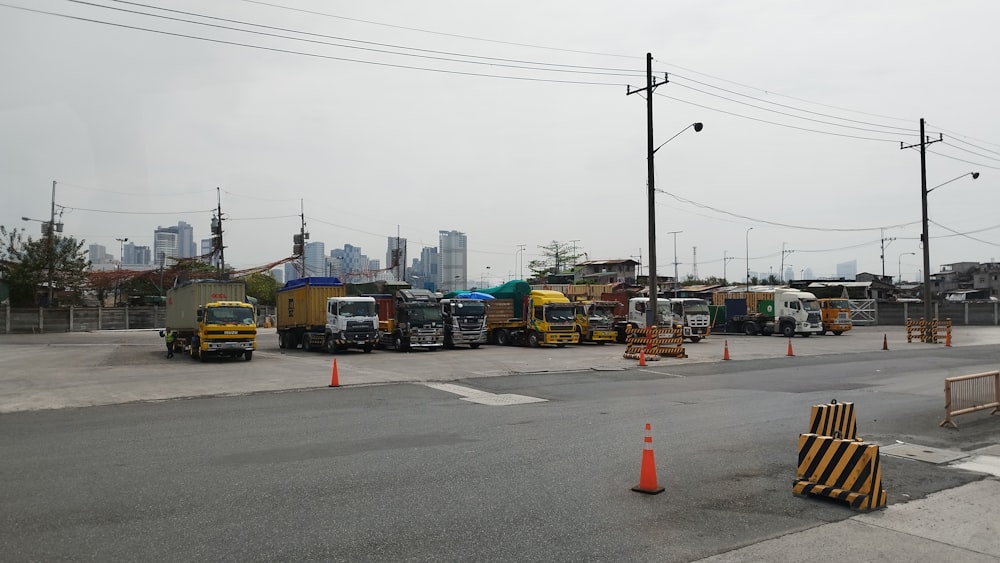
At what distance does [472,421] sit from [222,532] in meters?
6.56

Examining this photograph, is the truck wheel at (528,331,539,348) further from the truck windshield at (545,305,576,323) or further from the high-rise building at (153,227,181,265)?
the high-rise building at (153,227,181,265)

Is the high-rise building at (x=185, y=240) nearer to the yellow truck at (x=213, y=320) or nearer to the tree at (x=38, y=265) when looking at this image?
the tree at (x=38, y=265)

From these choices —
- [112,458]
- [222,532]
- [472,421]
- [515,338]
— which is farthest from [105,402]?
[515,338]

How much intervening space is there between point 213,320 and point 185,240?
151 m

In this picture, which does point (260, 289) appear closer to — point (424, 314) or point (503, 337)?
point (503, 337)

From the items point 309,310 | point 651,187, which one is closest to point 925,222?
point 651,187

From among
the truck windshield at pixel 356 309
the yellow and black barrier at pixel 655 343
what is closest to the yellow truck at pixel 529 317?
the yellow and black barrier at pixel 655 343

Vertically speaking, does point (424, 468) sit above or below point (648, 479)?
below

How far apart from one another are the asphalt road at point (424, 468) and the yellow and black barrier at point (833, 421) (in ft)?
2.35

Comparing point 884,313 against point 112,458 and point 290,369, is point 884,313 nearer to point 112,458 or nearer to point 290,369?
point 290,369

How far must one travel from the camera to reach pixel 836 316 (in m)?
47.8

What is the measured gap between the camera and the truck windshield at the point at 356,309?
31.5 metres

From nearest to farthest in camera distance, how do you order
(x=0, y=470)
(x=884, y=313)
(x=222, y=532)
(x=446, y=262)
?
1. (x=222, y=532)
2. (x=0, y=470)
3. (x=884, y=313)
4. (x=446, y=262)

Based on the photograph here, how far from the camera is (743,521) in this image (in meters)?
6.65
